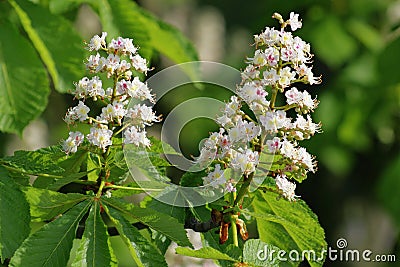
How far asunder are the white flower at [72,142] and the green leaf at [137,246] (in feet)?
0.39

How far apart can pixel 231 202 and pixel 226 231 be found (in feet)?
0.18

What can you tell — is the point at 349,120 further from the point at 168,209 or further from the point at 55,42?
the point at 168,209

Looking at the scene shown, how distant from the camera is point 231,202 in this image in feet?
4.71

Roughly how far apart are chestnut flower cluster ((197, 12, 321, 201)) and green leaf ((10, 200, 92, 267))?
0.25 metres

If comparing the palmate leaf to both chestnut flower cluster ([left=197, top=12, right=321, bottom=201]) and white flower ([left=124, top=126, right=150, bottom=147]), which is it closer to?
white flower ([left=124, top=126, right=150, bottom=147])

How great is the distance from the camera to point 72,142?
1.37 metres

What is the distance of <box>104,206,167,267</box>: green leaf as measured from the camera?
1.31 metres


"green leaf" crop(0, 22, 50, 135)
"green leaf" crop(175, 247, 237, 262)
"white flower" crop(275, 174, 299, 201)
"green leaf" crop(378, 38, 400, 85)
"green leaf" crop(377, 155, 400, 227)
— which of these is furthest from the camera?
"green leaf" crop(377, 155, 400, 227)

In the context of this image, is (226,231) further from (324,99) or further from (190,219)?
(324,99)

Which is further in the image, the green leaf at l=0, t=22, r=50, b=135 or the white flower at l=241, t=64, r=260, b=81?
the green leaf at l=0, t=22, r=50, b=135

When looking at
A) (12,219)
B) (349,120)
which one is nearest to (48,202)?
(12,219)

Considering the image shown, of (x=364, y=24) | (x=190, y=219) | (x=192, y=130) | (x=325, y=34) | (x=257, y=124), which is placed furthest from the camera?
(x=192, y=130)

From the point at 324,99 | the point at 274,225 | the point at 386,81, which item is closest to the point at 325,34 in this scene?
the point at 324,99

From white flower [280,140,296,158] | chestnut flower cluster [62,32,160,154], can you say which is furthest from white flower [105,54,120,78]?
white flower [280,140,296,158]
